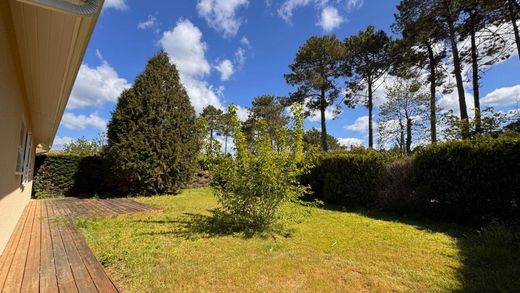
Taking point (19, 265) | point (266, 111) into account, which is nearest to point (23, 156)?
point (19, 265)

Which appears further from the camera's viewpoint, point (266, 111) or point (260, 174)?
point (266, 111)

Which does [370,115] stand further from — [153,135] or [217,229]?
[217,229]

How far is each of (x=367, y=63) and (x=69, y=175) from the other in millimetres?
19843

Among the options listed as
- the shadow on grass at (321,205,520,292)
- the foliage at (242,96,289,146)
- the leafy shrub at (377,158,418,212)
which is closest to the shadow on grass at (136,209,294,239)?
the shadow on grass at (321,205,520,292)

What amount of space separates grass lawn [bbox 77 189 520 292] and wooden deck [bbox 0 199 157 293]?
0.74 ft

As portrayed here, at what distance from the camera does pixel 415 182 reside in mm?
7039

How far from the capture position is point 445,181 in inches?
249

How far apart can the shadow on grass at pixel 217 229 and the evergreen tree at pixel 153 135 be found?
5167 millimetres

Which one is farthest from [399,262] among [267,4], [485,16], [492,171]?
[485,16]

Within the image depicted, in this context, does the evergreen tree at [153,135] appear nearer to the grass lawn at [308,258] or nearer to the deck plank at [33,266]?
the grass lawn at [308,258]

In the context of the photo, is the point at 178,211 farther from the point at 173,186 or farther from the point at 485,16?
the point at 485,16

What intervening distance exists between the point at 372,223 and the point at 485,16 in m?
11.9

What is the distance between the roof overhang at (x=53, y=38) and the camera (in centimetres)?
200

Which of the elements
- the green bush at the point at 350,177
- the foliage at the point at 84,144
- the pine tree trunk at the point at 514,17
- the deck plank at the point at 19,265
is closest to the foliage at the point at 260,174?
the deck plank at the point at 19,265
